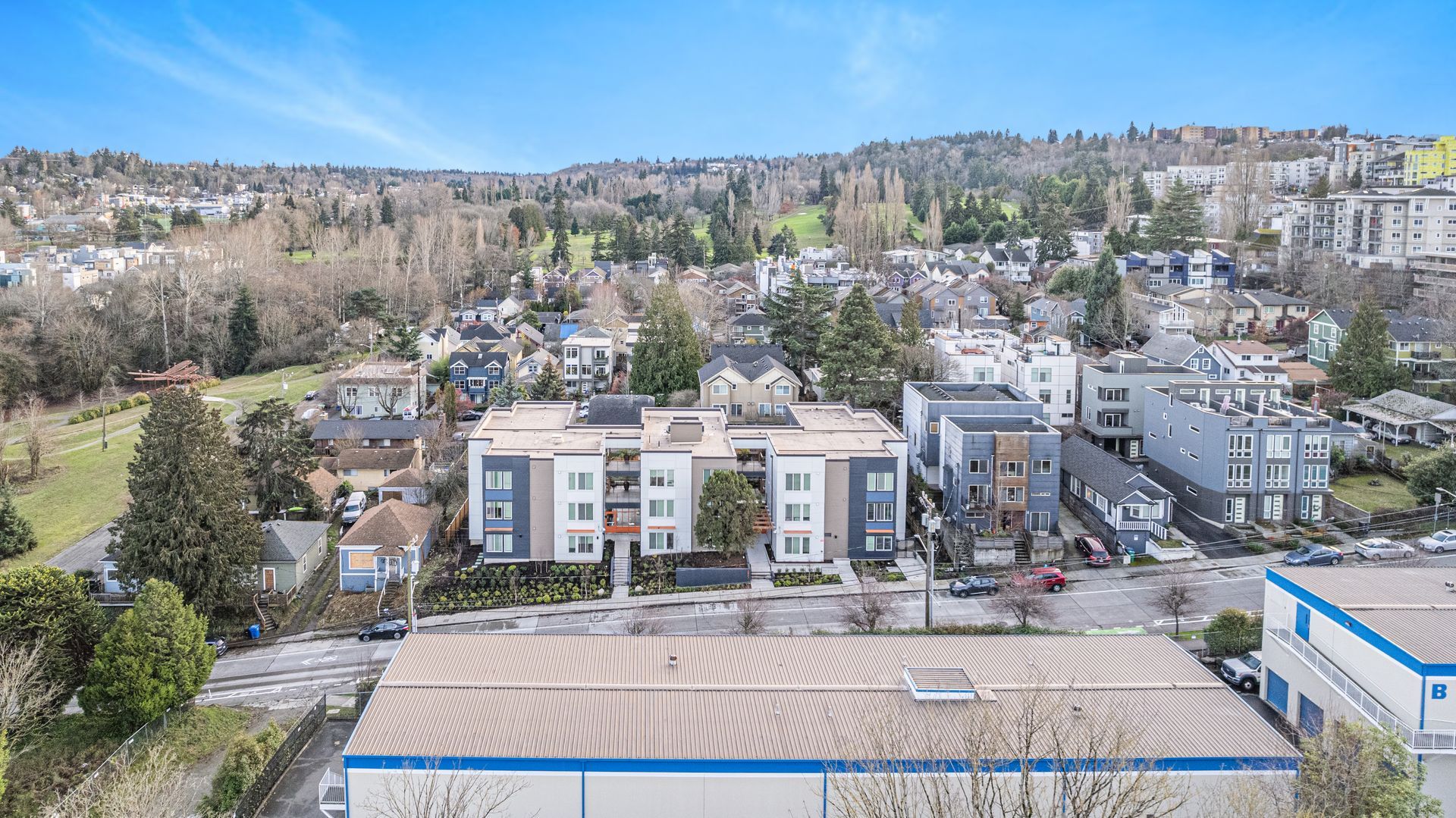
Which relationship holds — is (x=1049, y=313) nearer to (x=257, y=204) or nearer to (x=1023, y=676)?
(x=1023, y=676)

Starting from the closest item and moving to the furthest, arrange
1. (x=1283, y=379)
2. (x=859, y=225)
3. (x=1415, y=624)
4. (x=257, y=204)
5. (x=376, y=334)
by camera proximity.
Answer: (x=1415, y=624), (x=1283, y=379), (x=376, y=334), (x=859, y=225), (x=257, y=204)

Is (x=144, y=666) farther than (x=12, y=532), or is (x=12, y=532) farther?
(x=12, y=532)

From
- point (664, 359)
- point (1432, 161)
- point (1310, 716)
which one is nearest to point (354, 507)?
point (664, 359)

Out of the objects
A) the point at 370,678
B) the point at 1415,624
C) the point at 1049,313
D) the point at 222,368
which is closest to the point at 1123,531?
the point at 1415,624

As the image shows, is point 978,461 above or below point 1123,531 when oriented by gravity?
above

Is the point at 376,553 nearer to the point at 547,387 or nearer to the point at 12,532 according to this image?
the point at 12,532

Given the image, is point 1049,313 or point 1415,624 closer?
point 1415,624

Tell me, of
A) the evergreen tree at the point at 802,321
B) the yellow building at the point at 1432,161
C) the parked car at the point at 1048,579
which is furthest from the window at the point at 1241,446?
the yellow building at the point at 1432,161
